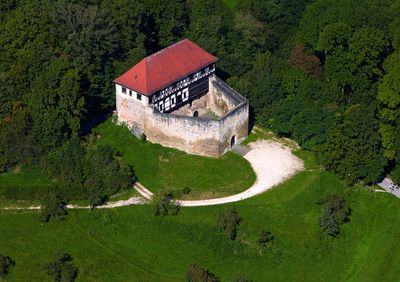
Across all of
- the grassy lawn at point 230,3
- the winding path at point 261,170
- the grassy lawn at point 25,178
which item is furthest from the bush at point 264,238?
the grassy lawn at point 230,3

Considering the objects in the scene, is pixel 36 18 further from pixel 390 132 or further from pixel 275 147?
pixel 390 132

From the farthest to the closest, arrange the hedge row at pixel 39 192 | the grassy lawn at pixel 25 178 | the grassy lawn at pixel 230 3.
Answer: the grassy lawn at pixel 230 3
the grassy lawn at pixel 25 178
the hedge row at pixel 39 192

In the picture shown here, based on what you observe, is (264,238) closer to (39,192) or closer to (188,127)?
(188,127)

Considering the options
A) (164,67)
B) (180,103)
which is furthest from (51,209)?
(164,67)

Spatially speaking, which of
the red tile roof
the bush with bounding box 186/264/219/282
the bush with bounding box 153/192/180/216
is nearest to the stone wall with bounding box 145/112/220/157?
the red tile roof

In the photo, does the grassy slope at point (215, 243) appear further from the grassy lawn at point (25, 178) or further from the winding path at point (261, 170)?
the grassy lawn at point (25, 178)

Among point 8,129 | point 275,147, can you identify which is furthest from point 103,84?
point 275,147
